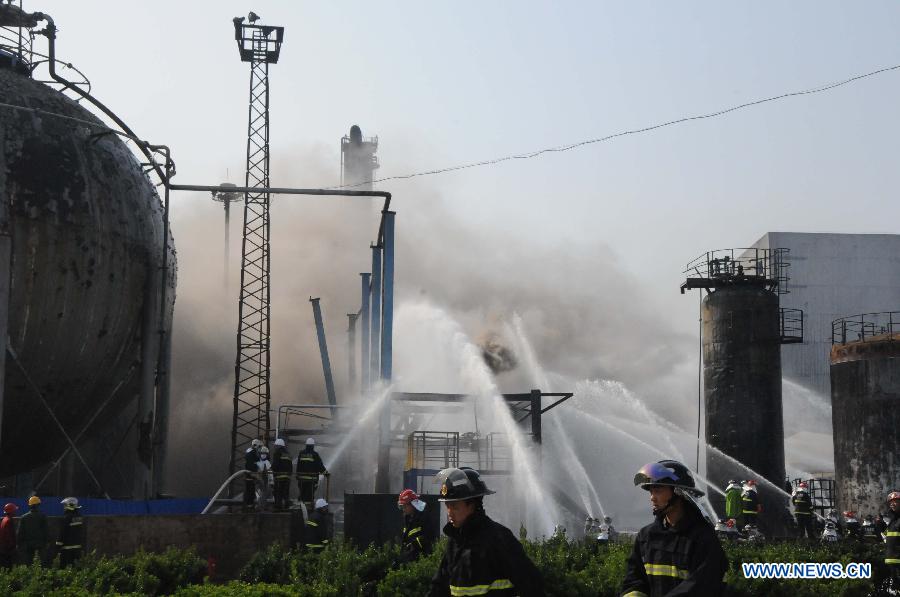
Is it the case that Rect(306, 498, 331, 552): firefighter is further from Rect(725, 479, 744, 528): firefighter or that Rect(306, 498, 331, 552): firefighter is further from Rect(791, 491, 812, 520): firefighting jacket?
Rect(791, 491, 812, 520): firefighting jacket

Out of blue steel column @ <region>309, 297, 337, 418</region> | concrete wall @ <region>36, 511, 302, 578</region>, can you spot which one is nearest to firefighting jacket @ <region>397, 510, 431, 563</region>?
→ concrete wall @ <region>36, 511, 302, 578</region>

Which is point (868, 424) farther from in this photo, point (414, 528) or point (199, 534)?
point (414, 528)

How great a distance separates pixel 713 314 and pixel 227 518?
2357 centimetres

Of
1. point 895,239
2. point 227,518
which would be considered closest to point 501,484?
point 227,518

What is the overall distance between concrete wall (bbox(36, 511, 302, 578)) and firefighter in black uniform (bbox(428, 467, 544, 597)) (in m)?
10.4

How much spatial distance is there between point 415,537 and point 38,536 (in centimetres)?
686

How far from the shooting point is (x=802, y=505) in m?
20.8

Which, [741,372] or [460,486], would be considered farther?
[741,372]

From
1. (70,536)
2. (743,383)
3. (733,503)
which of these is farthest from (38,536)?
(743,383)

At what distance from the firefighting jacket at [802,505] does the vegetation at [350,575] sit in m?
8.85

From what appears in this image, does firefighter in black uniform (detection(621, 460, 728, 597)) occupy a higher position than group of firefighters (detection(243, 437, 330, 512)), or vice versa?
firefighter in black uniform (detection(621, 460, 728, 597))

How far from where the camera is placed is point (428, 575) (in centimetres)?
891

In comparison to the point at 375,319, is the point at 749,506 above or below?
below

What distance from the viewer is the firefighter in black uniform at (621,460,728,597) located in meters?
5.37
